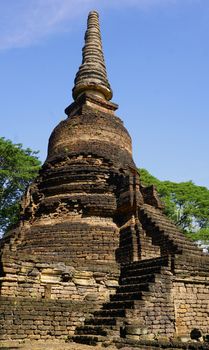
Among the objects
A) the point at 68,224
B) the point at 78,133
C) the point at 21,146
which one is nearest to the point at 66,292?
the point at 68,224

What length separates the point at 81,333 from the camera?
9312 mm

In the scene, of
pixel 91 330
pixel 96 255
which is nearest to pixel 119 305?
pixel 91 330

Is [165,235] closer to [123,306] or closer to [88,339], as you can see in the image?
[123,306]

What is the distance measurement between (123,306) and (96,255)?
3354mm

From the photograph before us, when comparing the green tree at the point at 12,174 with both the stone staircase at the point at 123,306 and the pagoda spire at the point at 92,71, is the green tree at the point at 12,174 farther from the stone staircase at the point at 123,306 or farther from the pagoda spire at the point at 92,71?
the stone staircase at the point at 123,306

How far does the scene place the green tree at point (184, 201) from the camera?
2897 cm

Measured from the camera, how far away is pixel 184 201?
2961 cm

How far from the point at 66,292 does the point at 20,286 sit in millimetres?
1259

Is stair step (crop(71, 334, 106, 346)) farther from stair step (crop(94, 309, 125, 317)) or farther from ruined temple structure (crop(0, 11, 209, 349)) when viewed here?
stair step (crop(94, 309, 125, 317))

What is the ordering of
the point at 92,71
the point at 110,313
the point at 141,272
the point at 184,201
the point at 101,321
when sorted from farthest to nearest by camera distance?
the point at 184,201, the point at 92,71, the point at 141,272, the point at 110,313, the point at 101,321

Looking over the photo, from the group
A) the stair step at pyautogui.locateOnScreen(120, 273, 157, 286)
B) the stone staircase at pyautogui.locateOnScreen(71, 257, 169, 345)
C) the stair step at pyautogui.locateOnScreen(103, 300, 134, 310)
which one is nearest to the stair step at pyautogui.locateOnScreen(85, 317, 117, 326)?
the stone staircase at pyautogui.locateOnScreen(71, 257, 169, 345)

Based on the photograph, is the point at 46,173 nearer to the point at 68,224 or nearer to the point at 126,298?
the point at 68,224

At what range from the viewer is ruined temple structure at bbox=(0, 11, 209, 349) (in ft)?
30.1

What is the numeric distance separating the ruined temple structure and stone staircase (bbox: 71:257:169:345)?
3 cm
